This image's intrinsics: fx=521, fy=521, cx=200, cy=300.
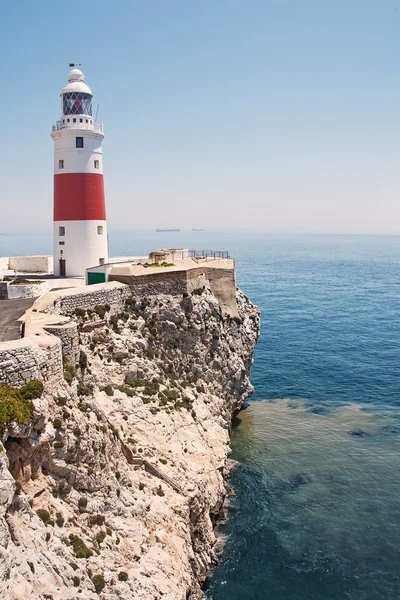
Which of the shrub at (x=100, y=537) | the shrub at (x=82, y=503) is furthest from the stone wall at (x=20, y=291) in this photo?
the shrub at (x=100, y=537)

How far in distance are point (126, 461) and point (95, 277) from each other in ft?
55.0

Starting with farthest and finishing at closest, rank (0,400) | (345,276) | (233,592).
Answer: (345,276), (233,592), (0,400)

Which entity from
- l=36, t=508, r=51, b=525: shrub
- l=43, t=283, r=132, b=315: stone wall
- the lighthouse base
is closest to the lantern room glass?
the lighthouse base

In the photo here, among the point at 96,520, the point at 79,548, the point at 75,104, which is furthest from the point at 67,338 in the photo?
the point at 75,104

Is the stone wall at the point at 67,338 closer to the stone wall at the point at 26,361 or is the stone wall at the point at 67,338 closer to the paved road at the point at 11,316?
the paved road at the point at 11,316

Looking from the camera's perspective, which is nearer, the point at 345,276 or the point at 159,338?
the point at 159,338

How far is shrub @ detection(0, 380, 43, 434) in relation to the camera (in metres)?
17.0

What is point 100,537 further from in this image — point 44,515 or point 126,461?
point 126,461

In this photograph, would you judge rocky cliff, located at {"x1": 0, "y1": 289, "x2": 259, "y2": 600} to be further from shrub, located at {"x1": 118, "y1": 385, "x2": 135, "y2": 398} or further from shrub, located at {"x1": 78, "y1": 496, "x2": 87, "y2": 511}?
shrub, located at {"x1": 118, "y1": 385, "x2": 135, "y2": 398}

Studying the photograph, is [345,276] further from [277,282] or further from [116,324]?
[116,324]

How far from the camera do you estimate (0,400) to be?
672 inches

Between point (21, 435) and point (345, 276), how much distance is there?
114 m

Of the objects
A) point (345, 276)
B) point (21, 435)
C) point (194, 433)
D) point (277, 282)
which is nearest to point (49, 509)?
point (21, 435)

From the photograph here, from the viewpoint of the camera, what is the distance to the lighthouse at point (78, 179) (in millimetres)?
41031
